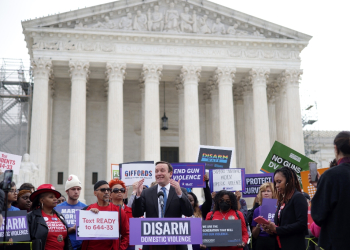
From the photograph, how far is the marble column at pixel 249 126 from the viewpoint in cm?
3747

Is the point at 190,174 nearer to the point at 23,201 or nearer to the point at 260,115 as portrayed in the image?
the point at 23,201

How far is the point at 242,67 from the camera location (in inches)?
1438

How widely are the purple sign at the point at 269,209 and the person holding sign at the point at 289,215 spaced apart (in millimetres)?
1487

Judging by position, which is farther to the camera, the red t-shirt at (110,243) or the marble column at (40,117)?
the marble column at (40,117)

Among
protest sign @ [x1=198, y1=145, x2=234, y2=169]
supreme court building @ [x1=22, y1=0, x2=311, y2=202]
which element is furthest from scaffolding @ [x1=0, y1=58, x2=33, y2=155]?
protest sign @ [x1=198, y1=145, x2=234, y2=169]

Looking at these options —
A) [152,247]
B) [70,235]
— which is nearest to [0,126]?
[70,235]

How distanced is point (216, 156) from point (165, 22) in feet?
65.8

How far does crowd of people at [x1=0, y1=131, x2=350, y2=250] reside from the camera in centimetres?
609

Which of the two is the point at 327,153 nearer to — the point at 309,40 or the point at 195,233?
the point at 309,40

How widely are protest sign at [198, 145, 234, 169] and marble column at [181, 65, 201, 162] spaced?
14558 mm

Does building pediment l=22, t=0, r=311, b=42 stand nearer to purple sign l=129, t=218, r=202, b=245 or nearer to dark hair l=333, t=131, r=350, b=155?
purple sign l=129, t=218, r=202, b=245

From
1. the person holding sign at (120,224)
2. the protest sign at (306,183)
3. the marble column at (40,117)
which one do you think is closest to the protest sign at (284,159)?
the protest sign at (306,183)

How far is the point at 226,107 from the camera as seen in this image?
35656 millimetres

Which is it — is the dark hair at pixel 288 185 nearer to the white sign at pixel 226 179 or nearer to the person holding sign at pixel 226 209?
the person holding sign at pixel 226 209
